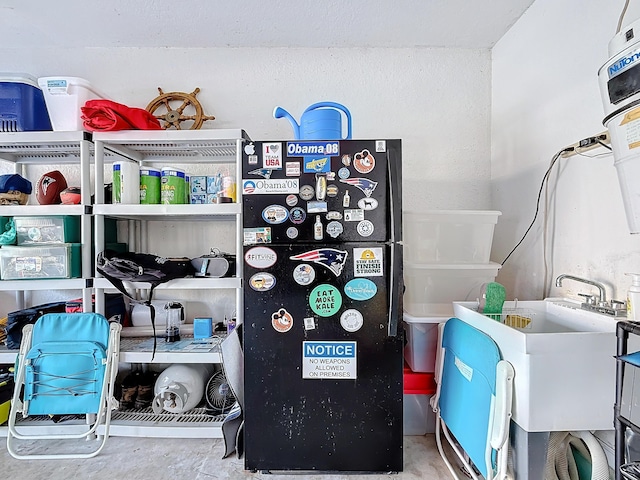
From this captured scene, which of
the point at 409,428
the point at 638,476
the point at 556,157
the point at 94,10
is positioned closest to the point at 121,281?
the point at 94,10

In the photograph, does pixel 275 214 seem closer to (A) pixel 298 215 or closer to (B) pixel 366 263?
(A) pixel 298 215

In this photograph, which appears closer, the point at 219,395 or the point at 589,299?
the point at 589,299

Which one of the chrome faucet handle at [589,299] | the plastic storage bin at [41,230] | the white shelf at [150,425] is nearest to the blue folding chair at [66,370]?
the white shelf at [150,425]

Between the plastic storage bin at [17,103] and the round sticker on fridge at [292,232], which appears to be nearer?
the round sticker on fridge at [292,232]

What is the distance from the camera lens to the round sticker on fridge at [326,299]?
1.59m

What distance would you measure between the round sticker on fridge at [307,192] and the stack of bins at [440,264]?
2.04 feet

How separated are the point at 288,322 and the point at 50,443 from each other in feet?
5.26

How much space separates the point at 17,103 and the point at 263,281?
1.84 meters

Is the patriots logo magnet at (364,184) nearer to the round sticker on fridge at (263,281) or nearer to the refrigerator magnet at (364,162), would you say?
the refrigerator magnet at (364,162)

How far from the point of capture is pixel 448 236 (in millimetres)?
1897

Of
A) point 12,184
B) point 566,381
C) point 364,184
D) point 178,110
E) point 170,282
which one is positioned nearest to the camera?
point 566,381

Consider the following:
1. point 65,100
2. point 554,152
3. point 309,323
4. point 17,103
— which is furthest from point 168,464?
point 554,152

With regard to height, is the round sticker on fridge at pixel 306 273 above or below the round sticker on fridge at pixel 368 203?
below

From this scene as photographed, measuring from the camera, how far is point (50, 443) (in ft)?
6.18
